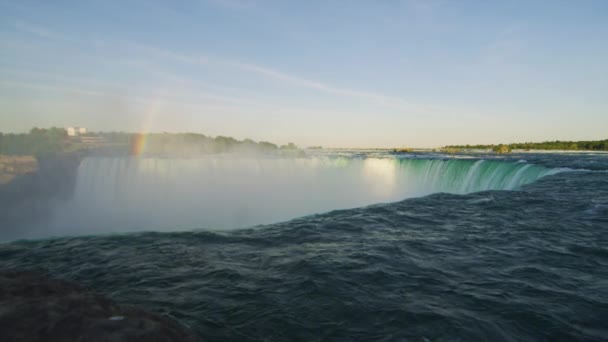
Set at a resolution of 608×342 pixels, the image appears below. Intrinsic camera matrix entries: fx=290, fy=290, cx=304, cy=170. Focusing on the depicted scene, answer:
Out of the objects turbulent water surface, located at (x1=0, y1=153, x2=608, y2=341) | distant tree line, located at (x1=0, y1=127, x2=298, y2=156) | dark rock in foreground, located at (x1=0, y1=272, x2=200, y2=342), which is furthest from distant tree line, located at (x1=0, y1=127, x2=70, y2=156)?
dark rock in foreground, located at (x1=0, y1=272, x2=200, y2=342)

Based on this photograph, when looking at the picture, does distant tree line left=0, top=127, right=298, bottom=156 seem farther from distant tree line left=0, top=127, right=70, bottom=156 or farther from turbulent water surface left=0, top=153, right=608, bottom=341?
turbulent water surface left=0, top=153, right=608, bottom=341

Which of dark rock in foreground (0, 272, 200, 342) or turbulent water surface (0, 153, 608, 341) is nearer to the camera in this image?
dark rock in foreground (0, 272, 200, 342)

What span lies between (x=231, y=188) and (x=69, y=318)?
2941cm

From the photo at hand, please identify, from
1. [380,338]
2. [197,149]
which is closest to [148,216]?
[380,338]

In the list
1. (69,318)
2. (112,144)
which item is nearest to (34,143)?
(112,144)

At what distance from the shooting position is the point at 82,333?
2447mm

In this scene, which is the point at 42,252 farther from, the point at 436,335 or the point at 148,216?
the point at 148,216

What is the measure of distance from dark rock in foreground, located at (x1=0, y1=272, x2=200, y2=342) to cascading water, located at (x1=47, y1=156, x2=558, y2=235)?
20219 millimetres

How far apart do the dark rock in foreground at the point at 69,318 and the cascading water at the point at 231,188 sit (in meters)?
20.2

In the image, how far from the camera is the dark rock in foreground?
2.41 metres

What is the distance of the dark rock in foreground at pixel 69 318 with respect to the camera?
241 cm

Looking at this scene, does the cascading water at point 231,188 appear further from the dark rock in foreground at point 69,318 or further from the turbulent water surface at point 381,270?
the dark rock in foreground at point 69,318

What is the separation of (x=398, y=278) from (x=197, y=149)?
68.0 m

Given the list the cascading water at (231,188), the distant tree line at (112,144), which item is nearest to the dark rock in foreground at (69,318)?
the cascading water at (231,188)
